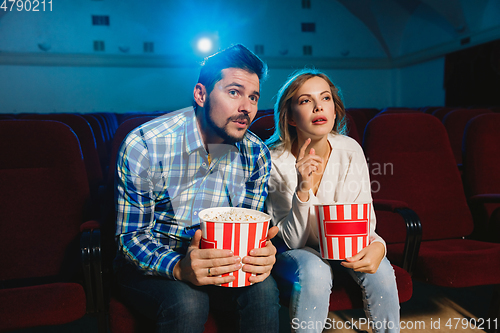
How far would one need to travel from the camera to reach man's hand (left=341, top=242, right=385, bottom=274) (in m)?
1.02

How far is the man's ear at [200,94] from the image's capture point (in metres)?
1.16

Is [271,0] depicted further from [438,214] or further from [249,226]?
[249,226]

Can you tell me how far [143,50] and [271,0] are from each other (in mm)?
4246

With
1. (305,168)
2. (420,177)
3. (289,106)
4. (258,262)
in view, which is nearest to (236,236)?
(258,262)

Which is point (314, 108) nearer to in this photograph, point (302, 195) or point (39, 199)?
point (302, 195)

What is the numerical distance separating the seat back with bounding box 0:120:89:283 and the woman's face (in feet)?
2.89

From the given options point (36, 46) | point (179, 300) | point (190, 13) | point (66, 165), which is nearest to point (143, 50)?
point (190, 13)

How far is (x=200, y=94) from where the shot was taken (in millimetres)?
1174

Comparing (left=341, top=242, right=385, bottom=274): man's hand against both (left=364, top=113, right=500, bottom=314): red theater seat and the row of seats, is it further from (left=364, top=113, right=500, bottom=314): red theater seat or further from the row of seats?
(left=364, top=113, right=500, bottom=314): red theater seat

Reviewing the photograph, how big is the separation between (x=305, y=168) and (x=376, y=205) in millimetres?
537

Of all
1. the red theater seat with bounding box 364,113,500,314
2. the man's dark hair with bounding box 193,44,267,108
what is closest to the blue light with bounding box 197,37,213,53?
the red theater seat with bounding box 364,113,500,314

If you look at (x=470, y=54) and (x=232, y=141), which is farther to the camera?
(x=470, y=54)

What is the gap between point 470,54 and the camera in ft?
29.0

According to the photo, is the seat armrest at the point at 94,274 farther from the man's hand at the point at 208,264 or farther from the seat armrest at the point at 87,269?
the man's hand at the point at 208,264
